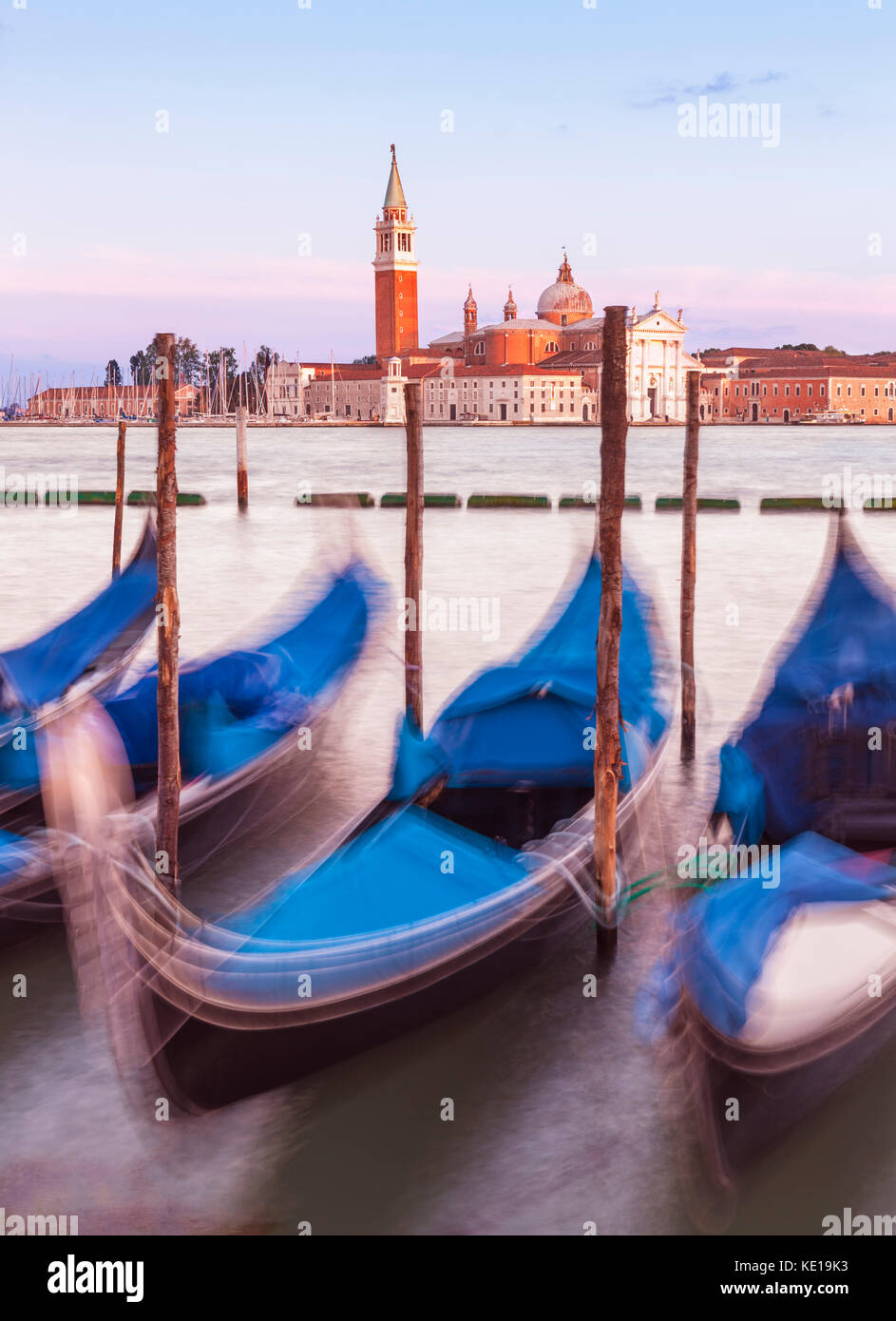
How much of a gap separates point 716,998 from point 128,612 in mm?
4856

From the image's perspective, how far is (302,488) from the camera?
103ft

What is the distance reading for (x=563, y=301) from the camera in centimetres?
8569

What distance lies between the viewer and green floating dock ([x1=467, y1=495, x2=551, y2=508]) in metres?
25.8

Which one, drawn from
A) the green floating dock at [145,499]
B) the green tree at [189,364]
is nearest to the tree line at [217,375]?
the green tree at [189,364]

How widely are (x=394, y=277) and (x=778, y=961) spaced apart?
84.1m

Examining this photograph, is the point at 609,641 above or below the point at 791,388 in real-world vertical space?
below

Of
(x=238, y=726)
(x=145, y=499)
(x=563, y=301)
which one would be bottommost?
(x=238, y=726)

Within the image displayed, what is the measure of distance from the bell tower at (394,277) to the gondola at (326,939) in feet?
272

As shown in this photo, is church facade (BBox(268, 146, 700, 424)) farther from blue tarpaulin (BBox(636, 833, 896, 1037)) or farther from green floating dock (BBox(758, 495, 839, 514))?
blue tarpaulin (BBox(636, 833, 896, 1037))

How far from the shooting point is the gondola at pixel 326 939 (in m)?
3.87

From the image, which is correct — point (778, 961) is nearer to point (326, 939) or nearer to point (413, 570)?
point (326, 939)

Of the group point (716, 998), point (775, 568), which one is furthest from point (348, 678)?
point (775, 568)

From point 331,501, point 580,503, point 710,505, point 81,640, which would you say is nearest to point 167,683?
point 81,640

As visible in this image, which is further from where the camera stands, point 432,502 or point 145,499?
point 432,502
